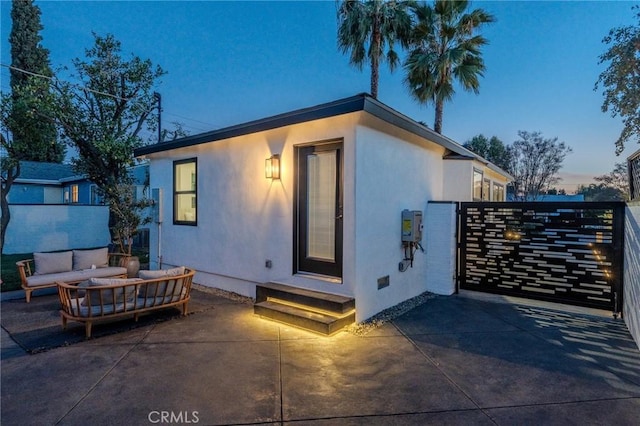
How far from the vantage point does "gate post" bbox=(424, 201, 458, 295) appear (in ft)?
20.5

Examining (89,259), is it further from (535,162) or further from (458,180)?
(535,162)

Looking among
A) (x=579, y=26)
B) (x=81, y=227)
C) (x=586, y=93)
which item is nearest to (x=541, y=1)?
(x=579, y=26)

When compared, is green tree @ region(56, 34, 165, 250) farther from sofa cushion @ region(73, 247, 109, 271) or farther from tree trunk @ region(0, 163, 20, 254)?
tree trunk @ region(0, 163, 20, 254)

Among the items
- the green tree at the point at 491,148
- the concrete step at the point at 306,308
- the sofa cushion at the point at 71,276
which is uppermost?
the green tree at the point at 491,148

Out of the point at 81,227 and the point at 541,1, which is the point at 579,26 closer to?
the point at 541,1

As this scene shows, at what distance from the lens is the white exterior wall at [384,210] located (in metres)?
4.57

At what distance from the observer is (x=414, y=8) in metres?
11.4

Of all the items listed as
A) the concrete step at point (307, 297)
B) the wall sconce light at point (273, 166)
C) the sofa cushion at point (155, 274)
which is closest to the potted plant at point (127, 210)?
the sofa cushion at point (155, 274)

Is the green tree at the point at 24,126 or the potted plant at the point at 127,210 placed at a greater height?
the green tree at the point at 24,126

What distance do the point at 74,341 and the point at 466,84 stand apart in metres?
12.0

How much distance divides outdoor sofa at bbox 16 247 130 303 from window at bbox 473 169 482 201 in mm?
8705

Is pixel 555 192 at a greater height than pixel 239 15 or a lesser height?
lesser

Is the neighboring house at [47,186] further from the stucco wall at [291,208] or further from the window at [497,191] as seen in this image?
the window at [497,191]

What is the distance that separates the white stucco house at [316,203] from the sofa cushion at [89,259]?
4.30 feet
